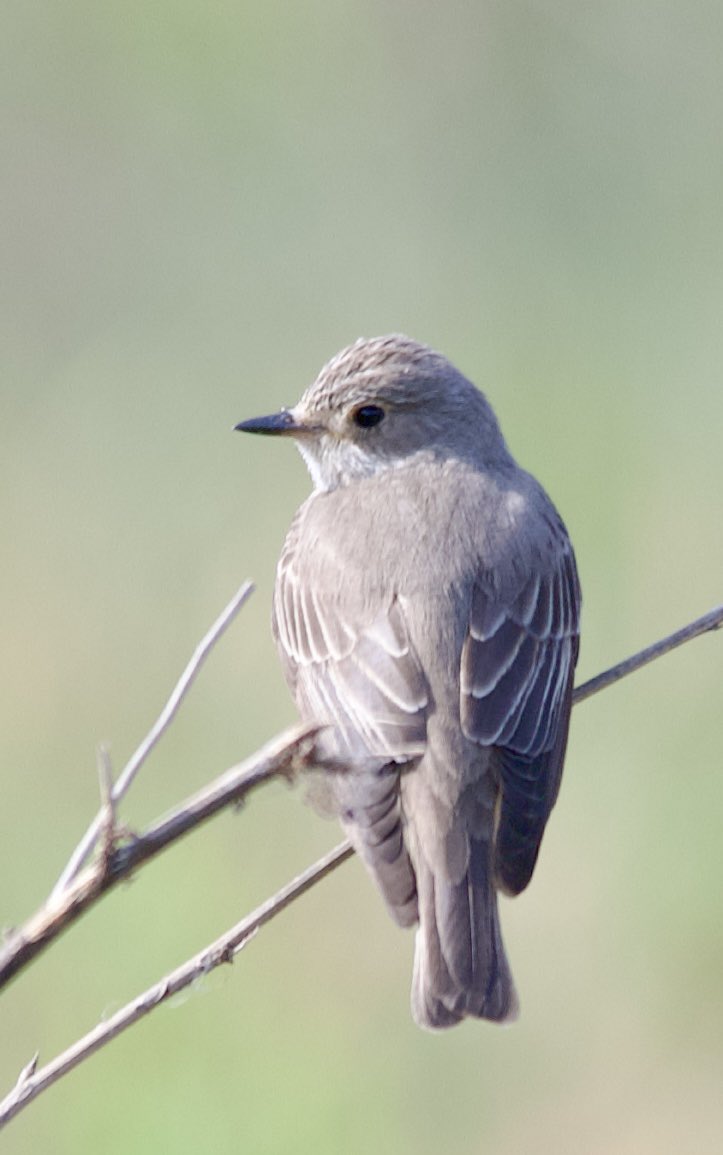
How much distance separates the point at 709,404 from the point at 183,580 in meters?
2.19

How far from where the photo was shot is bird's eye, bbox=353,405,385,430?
605 cm

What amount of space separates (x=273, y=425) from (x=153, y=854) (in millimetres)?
3470

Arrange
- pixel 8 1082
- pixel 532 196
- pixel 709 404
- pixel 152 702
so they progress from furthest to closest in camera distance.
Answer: pixel 532 196 < pixel 709 404 < pixel 152 702 < pixel 8 1082

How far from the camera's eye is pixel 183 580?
7691mm

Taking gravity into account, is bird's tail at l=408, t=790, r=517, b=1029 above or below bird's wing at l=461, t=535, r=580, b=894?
below

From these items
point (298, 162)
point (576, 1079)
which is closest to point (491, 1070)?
point (576, 1079)

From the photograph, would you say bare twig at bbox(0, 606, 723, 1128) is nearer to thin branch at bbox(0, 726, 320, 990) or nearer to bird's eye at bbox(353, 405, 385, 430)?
thin branch at bbox(0, 726, 320, 990)

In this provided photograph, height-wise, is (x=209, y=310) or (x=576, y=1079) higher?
(x=209, y=310)

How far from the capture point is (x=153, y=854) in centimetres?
265

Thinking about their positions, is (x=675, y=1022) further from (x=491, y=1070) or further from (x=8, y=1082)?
(x=8, y=1082)

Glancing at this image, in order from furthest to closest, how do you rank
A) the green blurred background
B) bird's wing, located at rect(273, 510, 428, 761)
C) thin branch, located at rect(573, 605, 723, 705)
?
1. the green blurred background
2. thin branch, located at rect(573, 605, 723, 705)
3. bird's wing, located at rect(273, 510, 428, 761)

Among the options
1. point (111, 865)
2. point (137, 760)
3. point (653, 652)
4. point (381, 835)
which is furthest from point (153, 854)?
point (653, 652)

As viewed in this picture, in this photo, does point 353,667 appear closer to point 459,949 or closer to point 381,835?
point 381,835

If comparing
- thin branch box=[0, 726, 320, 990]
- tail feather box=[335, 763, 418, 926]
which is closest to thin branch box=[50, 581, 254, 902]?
thin branch box=[0, 726, 320, 990]
